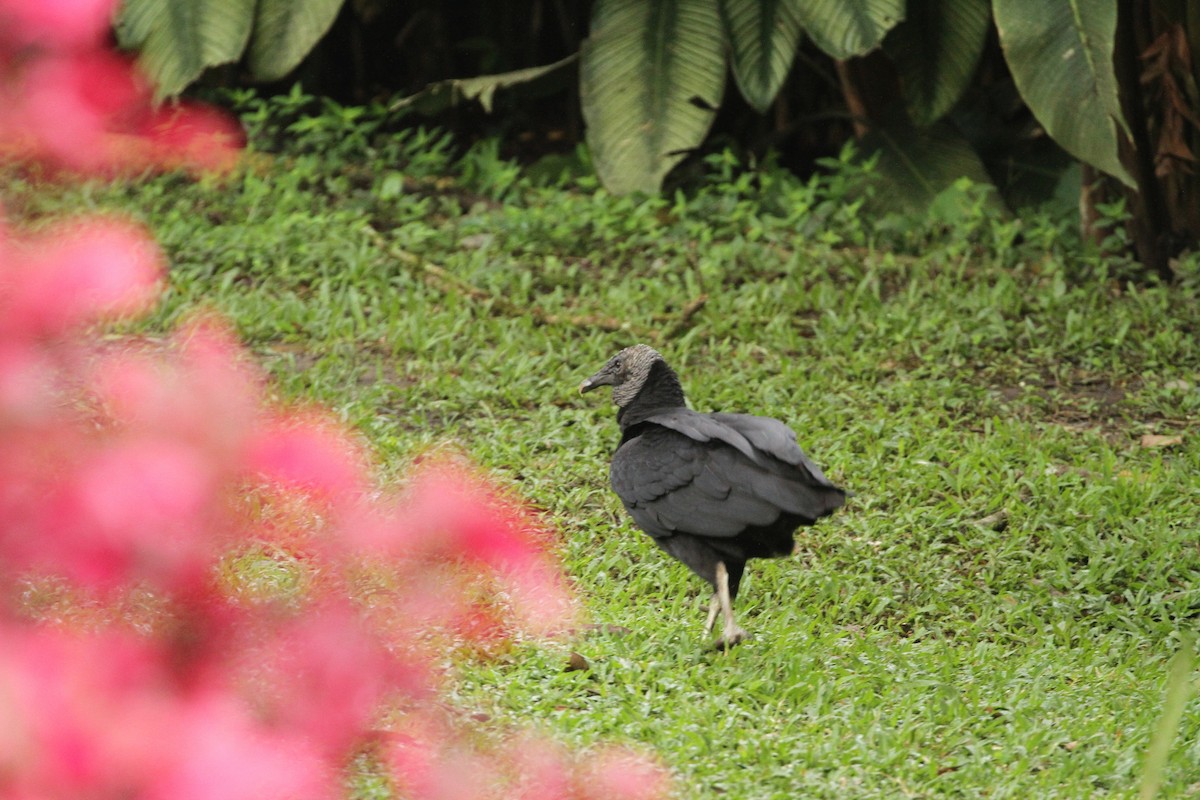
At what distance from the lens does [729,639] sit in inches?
146

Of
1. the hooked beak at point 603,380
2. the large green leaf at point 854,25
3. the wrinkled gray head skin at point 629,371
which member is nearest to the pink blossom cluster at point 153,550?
the wrinkled gray head skin at point 629,371

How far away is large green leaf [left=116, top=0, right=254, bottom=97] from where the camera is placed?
24.3 feet

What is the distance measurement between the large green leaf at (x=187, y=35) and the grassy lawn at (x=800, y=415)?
587mm

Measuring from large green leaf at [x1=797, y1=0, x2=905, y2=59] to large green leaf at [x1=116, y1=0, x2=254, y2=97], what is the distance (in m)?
2.90

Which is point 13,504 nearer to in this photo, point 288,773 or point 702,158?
point 288,773

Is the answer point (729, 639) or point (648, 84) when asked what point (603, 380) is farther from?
point (648, 84)

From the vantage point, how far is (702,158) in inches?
317

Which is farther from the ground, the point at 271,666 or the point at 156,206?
the point at 271,666

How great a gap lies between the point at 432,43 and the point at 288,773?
799 centimetres

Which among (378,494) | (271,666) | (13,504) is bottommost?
(378,494)

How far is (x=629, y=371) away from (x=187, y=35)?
172 inches

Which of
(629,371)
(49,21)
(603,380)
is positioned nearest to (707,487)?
(629,371)

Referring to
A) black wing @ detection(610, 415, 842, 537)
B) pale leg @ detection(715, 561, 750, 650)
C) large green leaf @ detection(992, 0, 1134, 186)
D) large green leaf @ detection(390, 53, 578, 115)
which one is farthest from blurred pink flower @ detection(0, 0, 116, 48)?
large green leaf @ detection(390, 53, 578, 115)

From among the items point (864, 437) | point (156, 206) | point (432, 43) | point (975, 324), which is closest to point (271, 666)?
point (864, 437)
